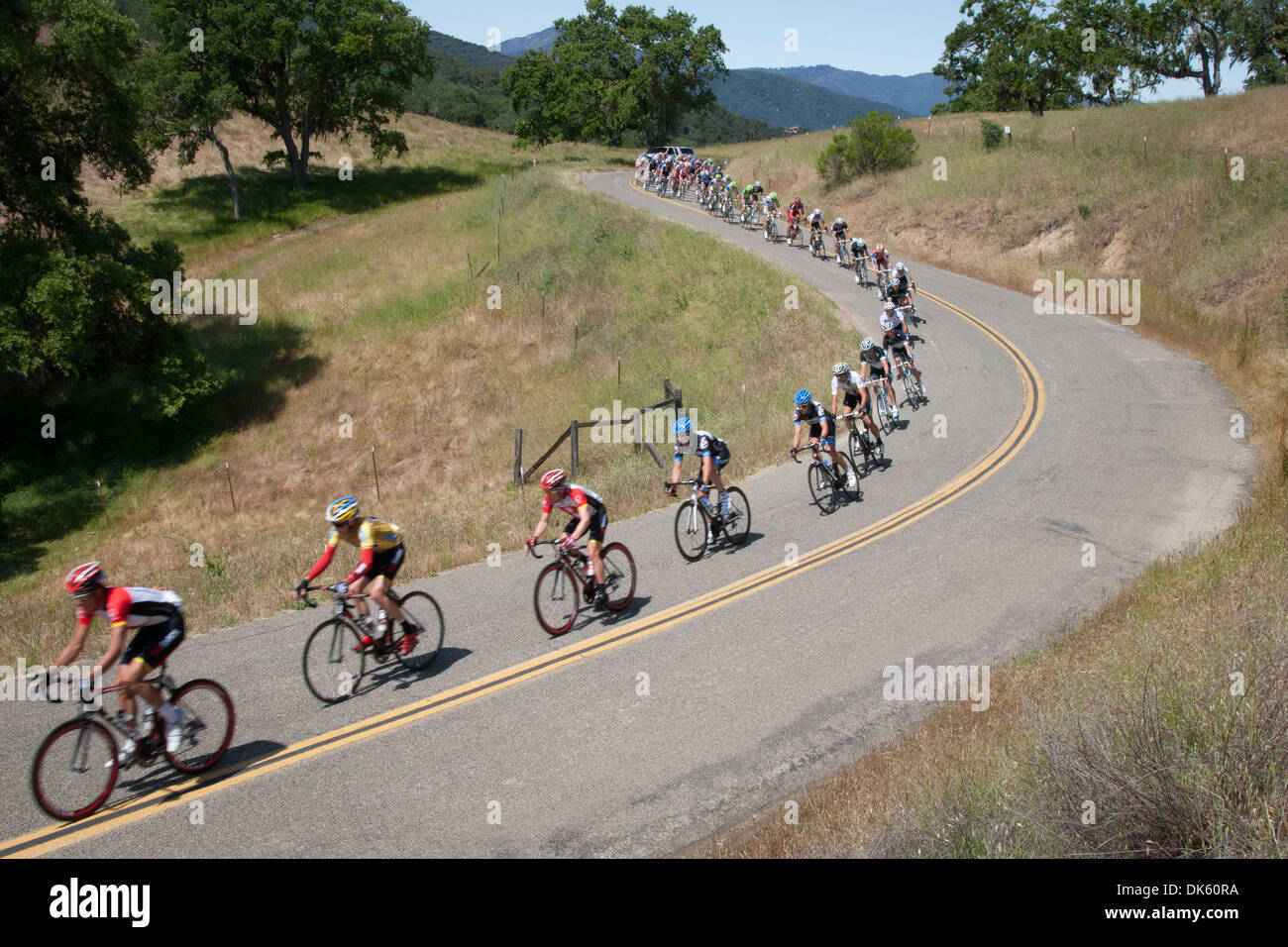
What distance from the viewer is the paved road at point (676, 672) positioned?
6.50 metres

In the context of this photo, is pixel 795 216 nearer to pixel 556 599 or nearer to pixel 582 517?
pixel 582 517

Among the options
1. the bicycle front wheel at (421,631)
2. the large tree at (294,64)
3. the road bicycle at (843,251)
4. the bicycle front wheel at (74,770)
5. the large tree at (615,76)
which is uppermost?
the large tree at (615,76)

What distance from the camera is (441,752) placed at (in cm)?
733

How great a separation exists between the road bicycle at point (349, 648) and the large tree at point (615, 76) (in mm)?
62726

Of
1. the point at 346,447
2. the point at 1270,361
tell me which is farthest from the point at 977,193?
the point at 346,447

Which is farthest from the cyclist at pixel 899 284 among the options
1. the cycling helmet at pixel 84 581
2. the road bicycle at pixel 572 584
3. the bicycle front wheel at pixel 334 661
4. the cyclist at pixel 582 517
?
the cycling helmet at pixel 84 581

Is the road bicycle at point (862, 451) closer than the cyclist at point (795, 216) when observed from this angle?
Yes

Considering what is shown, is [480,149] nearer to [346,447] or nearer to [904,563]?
[346,447]

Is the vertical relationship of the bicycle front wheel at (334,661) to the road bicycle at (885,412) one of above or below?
below

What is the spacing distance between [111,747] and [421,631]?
117 inches

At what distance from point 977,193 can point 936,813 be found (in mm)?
36020

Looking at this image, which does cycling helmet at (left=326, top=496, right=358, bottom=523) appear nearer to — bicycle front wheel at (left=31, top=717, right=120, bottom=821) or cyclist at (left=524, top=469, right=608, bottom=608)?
cyclist at (left=524, top=469, right=608, bottom=608)

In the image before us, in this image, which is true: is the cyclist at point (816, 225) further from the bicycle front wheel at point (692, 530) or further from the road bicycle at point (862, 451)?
the bicycle front wheel at point (692, 530)

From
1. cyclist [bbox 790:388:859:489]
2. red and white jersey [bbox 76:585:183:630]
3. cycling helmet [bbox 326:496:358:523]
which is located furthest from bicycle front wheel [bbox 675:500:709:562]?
red and white jersey [bbox 76:585:183:630]
